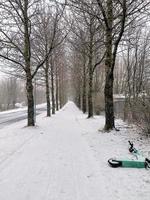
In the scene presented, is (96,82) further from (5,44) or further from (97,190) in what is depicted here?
(97,190)

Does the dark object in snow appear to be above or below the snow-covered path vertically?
above

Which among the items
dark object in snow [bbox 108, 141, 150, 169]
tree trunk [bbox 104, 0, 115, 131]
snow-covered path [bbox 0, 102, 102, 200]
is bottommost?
snow-covered path [bbox 0, 102, 102, 200]

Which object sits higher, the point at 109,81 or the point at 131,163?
the point at 109,81

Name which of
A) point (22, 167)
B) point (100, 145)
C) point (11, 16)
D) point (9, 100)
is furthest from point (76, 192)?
point (9, 100)

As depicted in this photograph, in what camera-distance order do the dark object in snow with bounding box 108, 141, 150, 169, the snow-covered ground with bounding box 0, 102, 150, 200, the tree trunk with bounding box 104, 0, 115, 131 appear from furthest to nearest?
1. the tree trunk with bounding box 104, 0, 115, 131
2. the dark object in snow with bounding box 108, 141, 150, 169
3. the snow-covered ground with bounding box 0, 102, 150, 200

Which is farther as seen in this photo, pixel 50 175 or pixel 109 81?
pixel 109 81

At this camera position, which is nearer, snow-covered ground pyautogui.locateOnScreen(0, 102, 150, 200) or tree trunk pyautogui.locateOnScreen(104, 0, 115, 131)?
snow-covered ground pyautogui.locateOnScreen(0, 102, 150, 200)

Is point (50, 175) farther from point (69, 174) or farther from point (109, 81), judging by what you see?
point (109, 81)

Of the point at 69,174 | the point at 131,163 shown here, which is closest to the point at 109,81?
the point at 131,163

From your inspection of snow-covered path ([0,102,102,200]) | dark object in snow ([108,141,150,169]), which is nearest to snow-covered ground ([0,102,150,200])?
snow-covered path ([0,102,102,200])

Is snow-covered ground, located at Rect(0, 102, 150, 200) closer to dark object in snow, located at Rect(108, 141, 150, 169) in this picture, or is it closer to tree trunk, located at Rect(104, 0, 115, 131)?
dark object in snow, located at Rect(108, 141, 150, 169)

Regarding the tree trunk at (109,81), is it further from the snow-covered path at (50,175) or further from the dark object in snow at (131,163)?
the dark object in snow at (131,163)

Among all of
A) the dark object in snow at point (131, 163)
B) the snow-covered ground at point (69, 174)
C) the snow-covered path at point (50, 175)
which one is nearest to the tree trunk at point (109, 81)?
the snow-covered ground at point (69, 174)

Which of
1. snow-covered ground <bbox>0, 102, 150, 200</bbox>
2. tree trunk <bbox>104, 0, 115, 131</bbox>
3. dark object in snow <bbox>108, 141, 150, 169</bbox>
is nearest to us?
snow-covered ground <bbox>0, 102, 150, 200</bbox>
